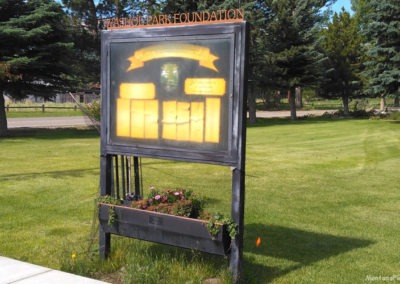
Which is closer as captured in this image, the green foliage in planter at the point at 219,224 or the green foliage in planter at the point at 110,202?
the green foliage in planter at the point at 219,224

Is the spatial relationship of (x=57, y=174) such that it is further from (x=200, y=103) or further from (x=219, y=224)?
(x=219, y=224)

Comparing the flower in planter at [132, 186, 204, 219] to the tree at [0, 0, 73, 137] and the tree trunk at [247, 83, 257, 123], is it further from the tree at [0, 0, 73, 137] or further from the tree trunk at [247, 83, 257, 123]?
the tree trunk at [247, 83, 257, 123]

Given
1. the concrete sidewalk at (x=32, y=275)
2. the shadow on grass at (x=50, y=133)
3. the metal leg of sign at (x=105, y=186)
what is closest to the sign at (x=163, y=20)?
the metal leg of sign at (x=105, y=186)

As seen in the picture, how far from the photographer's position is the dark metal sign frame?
4176mm

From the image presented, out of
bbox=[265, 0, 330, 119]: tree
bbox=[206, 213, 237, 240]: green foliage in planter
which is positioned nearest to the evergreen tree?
bbox=[265, 0, 330, 119]: tree

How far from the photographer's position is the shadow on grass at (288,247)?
494 centimetres

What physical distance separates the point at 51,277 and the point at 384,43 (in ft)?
92.8

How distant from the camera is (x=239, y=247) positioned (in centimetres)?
427

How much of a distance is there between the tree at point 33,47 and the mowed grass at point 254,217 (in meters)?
6.90

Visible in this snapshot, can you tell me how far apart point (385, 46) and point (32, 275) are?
92.3 feet

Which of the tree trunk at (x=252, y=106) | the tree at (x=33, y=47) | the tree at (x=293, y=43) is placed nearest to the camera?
the tree at (x=33, y=47)

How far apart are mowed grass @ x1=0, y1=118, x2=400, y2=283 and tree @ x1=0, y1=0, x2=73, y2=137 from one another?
22.7 feet

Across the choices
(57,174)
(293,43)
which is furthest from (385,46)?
(57,174)

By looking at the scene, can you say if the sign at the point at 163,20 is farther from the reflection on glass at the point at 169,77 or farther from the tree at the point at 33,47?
the tree at the point at 33,47
